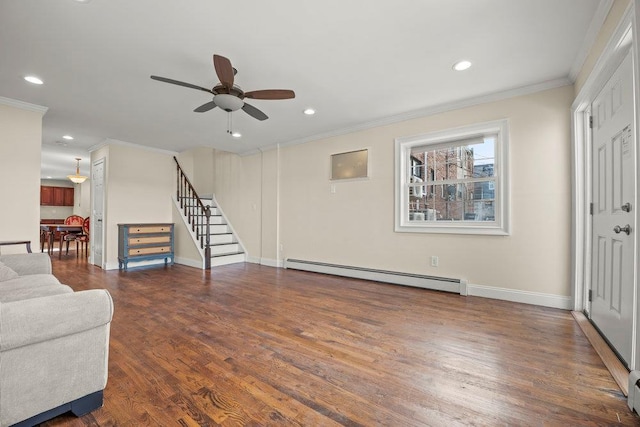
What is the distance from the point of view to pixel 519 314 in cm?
283

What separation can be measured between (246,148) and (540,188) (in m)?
5.14

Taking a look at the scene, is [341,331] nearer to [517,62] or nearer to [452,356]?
[452,356]

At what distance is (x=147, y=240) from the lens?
17.9ft

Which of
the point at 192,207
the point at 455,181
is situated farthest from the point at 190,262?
the point at 455,181

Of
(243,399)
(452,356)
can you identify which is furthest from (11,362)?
(452,356)

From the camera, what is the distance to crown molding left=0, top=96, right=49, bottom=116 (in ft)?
11.6

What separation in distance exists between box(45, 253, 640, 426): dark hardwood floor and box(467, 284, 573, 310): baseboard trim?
0.14 m

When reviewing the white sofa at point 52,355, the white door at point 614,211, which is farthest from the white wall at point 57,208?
the white door at point 614,211

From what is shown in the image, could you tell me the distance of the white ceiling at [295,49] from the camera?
6.68 ft

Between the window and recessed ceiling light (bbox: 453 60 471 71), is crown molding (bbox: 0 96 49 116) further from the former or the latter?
recessed ceiling light (bbox: 453 60 471 71)

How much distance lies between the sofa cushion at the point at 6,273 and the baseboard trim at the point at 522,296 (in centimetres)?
466

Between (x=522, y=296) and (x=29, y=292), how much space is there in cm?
454

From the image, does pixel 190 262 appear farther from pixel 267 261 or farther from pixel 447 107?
pixel 447 107

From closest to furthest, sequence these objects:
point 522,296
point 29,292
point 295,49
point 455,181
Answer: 1. point 29,292
2. point 295,49
3. point 522,296
4. point 455,181
